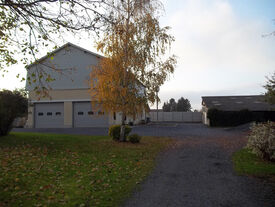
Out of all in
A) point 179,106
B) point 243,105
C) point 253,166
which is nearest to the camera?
point 253,166

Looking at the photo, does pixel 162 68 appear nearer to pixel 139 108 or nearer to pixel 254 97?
pixel 139 108

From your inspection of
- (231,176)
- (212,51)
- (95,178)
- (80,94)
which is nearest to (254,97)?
(212,51)

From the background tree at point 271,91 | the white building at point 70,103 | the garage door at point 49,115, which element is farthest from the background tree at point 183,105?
the background tree at point 271,91

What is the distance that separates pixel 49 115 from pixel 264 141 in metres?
23.5

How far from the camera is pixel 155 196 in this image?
4.77 meters

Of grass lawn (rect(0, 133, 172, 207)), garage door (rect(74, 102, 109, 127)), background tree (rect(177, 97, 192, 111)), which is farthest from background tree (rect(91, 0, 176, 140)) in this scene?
background tree (rect(177, 97, 192, 111))

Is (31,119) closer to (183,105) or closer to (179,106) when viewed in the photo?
(179,106)

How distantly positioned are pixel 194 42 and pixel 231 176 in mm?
9270

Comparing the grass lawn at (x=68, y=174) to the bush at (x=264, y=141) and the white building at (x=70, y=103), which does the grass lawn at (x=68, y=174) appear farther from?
the white building at (x=70, y=103)

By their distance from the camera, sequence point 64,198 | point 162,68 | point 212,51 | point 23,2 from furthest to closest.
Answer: point 212,51 < point 162,68 < point 23,2 < point 64,198

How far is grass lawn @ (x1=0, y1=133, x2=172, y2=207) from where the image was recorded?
468 centimetres

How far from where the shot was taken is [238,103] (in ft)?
103

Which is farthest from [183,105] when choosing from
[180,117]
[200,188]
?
[200,188]

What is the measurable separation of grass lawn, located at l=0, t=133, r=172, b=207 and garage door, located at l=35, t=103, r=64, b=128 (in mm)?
15645
